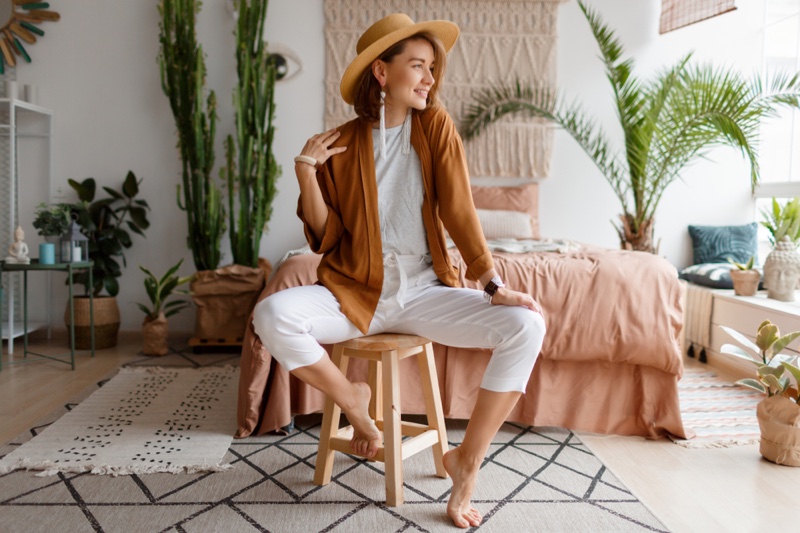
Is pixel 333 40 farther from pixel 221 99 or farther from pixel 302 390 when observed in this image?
pixel 302 390

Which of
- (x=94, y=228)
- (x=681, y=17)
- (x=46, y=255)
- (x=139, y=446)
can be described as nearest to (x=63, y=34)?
(x=94, y=228)

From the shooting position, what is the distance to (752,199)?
14.2ft

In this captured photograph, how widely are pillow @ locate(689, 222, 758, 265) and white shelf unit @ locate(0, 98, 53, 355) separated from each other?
13.9 ft

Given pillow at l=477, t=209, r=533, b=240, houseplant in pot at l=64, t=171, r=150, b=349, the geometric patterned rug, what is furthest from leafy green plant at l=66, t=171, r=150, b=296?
pillow at l=477, t=209, r=533, b=240

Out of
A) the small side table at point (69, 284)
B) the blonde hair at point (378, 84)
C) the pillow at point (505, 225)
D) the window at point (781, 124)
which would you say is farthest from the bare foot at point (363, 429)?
the window at point (781, 124)

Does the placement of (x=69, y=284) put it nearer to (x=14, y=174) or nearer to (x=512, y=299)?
(x=14, y=174)

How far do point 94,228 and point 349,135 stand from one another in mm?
2508

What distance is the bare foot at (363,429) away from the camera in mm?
1670

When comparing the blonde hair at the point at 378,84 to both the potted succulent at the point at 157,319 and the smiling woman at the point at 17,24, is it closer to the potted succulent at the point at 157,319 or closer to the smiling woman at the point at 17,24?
the potted succulent at the point at 157,319

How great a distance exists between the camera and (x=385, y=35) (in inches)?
65.2

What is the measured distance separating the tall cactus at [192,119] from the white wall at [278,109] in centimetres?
36

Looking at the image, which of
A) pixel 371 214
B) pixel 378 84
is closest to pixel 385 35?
pixel 378 84

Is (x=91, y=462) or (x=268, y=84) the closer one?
(x=91, y=462)

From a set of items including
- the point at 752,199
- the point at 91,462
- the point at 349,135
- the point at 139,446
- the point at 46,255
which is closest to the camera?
the point at 349,135
